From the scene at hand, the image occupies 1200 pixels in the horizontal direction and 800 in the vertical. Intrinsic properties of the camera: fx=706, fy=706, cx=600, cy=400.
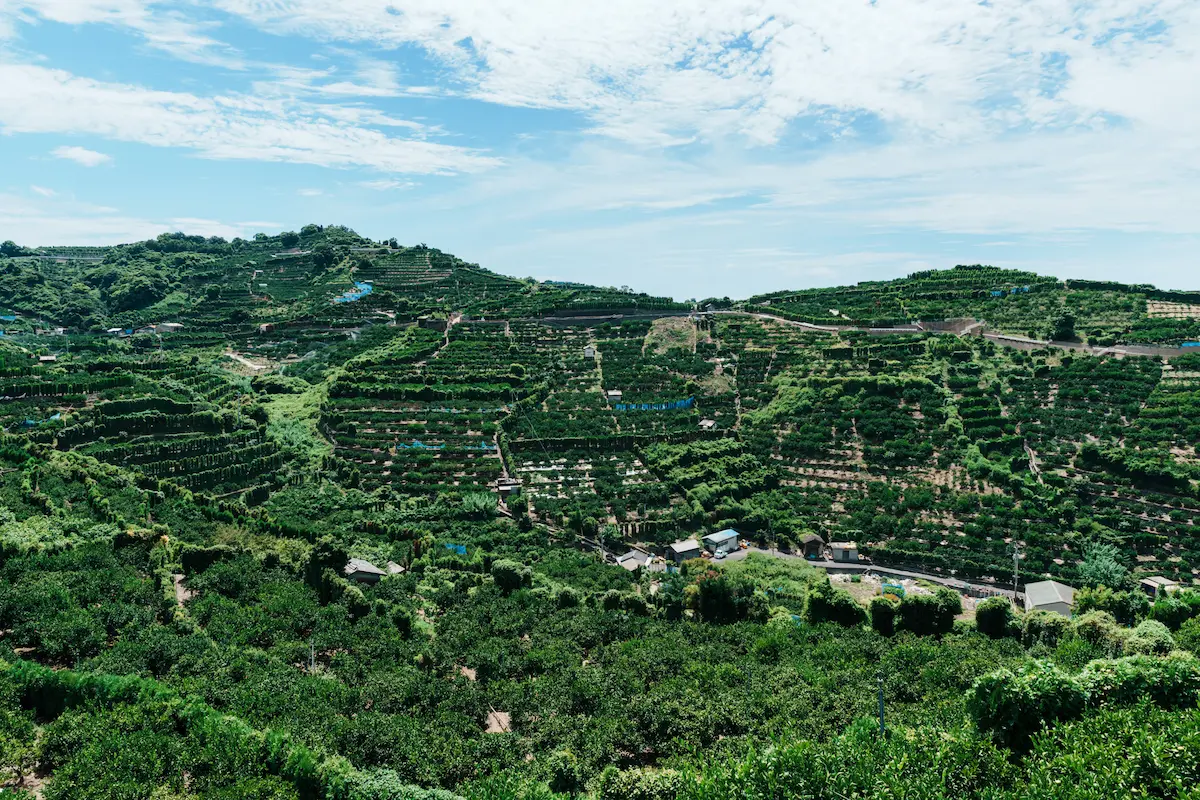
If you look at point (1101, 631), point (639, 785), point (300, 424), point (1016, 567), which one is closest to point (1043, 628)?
point (1101, 631)

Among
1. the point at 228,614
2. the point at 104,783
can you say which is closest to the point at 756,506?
the point at 228,614

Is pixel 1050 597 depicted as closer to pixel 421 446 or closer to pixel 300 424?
pixel 421 446

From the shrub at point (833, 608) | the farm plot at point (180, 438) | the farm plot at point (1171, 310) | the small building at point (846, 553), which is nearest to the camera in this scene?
the shrub at point (833, 608)

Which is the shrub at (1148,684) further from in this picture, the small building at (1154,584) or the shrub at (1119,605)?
the small building at (1154,584)

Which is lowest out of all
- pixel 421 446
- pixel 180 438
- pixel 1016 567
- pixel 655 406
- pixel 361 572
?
pixel 1016 567

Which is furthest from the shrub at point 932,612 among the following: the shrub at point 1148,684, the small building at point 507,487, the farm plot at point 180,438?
the farm plot at point 180,438

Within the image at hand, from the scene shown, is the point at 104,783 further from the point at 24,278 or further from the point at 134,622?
the point at 24,278
